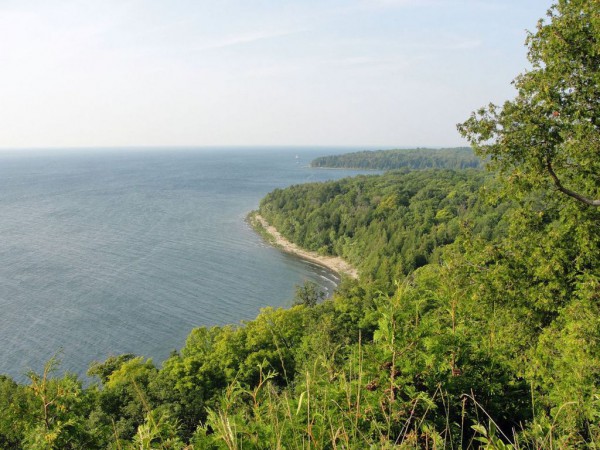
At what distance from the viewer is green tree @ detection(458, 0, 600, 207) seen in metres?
7.05

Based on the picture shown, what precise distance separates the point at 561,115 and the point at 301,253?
2482 inches

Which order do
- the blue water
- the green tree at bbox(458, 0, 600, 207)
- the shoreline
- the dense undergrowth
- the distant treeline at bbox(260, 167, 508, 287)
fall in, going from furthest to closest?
the shoreline → the distant treeline at bbox(260, 167, 508, 287) → the blue water → the green tree at bbox(458, 0, 600, 207) → the dense undergrowth

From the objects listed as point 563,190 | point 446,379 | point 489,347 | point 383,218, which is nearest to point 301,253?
point 383,218

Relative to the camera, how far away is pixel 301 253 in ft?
229

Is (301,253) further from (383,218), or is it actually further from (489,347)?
(489,347)

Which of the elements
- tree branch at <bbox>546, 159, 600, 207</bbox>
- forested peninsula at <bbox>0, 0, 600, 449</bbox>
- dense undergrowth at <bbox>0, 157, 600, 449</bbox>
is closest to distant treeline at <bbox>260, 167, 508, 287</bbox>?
dense undergrowth at <bbox>0, 157, 600, 449</bbox>

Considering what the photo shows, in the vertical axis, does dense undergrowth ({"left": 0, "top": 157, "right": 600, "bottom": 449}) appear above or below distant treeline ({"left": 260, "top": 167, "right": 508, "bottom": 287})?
above

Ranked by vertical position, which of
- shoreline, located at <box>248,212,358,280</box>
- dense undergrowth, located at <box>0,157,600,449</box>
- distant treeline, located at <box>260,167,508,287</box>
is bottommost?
shoreline, located at <box>248,212,358,280</box>

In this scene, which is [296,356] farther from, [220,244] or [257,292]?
[220,244]

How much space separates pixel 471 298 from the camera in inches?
329

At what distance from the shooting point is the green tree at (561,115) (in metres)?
7.05

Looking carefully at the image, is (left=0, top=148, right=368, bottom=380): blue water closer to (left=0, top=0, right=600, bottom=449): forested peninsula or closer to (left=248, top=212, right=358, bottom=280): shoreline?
(left=248, top=212, right=358, bottom=280): shoreline

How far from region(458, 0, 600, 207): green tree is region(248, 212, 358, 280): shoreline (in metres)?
51.6

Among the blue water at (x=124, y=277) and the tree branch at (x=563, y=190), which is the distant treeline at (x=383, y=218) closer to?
the blue water at (x=124, y=277)
